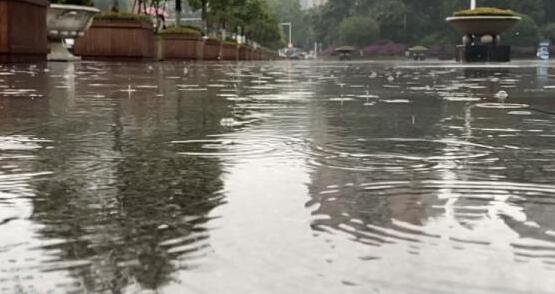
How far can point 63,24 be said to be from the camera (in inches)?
697

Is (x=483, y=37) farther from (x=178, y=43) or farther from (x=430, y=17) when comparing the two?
(x=430, y=17)

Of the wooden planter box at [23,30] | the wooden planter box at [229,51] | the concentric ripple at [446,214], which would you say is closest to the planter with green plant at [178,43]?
the wooden planter box at [229,51]

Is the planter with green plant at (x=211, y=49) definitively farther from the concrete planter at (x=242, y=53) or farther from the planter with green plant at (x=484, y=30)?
the concrete planter at (x=242, y=53)

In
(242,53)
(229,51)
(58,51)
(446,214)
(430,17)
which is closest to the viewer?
(446,214)

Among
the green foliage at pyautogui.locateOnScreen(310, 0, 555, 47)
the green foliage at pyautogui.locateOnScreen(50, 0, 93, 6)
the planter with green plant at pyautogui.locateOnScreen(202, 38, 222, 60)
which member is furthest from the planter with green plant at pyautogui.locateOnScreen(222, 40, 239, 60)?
the green foliage at pyautogui.locateOnScreen(310, 0, 555, 47)

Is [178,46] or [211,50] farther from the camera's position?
[211,50]

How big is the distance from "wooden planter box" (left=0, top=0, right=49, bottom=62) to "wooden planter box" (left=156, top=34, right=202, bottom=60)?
15026 millimetres

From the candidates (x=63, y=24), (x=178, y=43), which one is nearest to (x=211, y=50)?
(x=178, y=43)

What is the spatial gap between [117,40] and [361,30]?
293ft

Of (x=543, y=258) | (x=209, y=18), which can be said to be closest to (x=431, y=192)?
(x=543, y=258)

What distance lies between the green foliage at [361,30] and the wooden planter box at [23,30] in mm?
97498

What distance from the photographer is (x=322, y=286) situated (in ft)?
4.02

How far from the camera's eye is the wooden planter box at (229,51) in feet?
140

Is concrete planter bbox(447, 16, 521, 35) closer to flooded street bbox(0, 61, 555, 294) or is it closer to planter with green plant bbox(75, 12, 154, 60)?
planter with green plant bbox(75, 12, 154, 60)
